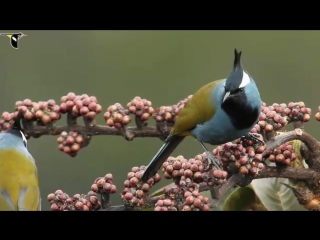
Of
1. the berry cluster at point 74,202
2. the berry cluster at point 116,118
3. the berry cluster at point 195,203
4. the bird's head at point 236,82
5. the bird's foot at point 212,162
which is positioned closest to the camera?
the berry cluster at point 195,203

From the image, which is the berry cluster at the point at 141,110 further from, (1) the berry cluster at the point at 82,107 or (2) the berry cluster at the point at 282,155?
(2) the berry cluster at the point at 282,155

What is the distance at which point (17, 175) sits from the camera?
296cm

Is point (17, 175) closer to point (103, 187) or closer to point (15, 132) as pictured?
point (15, 132)

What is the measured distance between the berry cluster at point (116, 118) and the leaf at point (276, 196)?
0.81 meters

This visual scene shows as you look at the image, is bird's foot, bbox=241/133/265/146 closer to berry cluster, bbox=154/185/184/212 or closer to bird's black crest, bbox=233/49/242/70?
bird's black crest, bbox=233/49/242/70

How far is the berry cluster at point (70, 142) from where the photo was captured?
257 cm

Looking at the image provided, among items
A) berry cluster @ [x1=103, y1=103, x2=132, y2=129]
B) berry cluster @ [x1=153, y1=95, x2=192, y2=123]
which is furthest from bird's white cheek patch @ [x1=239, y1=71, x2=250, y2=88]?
berry cluster @ [x1=103, y1=103, x2=132, y2=129]

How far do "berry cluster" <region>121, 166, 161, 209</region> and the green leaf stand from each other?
1.89 ft

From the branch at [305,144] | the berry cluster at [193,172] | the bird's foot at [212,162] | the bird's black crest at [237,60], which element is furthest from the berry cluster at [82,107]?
the branch at [305,144]

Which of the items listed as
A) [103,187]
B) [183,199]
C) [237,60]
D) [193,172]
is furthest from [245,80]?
[103,187]

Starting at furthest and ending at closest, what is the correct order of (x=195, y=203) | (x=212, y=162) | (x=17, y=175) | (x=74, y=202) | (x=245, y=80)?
(x=17, y=175) → (x=245, y=80) → (x=212, y=162) → (x=74, y=202) → (x=195, y=203)

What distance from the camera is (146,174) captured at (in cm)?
255

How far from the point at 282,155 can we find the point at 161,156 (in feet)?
1.96

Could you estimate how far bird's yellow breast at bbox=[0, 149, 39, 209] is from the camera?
2.87 meters
